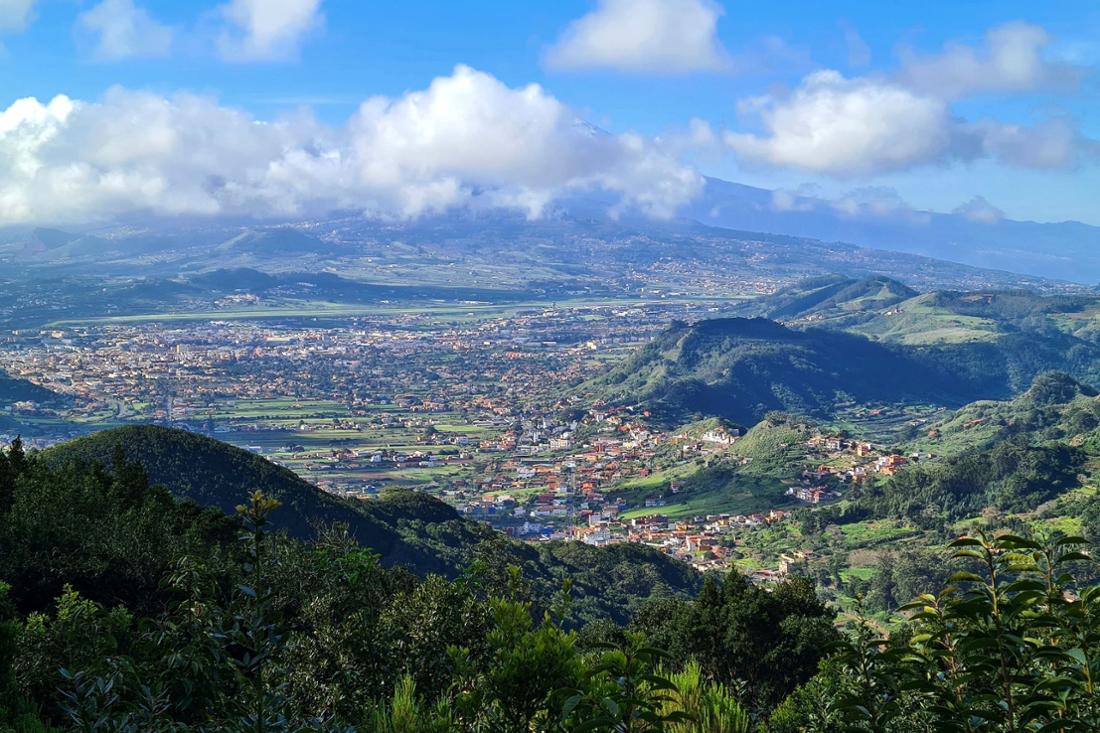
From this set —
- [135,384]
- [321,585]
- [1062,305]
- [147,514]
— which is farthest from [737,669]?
[1062,305]

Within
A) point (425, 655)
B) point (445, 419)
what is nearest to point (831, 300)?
point (445, 419)

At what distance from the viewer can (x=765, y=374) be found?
10712 cm

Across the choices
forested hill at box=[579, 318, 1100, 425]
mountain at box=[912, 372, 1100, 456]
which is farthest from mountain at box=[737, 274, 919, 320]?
mountain at box=[912, 372, 1100, 456]

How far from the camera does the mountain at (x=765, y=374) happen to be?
95.5 meters

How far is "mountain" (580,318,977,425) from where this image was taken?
313 ft

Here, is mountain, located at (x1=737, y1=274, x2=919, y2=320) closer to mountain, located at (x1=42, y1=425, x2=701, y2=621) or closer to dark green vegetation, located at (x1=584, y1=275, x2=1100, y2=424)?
dark green vegetation, located at (x1=584, y1=275, x2=1100, y2=424)

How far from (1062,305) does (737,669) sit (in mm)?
146404

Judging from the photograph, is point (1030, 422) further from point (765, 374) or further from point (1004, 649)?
point (1004, 649)

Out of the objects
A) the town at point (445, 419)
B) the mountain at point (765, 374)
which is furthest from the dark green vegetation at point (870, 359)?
the town at point (445, 419)

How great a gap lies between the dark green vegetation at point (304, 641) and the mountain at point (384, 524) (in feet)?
40.2

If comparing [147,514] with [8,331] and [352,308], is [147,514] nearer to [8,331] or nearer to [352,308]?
[8,331]

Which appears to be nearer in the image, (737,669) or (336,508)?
(737,669)

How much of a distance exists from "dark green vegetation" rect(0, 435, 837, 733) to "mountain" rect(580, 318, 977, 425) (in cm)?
7228

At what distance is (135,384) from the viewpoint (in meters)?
88.7
